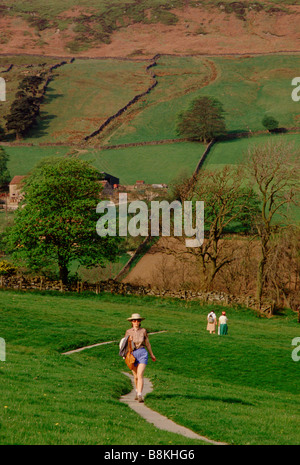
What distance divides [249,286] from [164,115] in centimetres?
13017

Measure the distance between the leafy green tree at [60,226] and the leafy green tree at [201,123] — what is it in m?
104

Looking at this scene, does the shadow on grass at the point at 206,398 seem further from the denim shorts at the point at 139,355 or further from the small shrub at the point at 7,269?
the small shrub at the point at 7,269

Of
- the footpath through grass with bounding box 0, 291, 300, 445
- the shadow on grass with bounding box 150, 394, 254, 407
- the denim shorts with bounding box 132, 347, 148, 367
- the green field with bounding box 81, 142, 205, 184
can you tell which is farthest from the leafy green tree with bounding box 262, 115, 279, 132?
the denim shorts with bounding box 132, 347, 148, 367

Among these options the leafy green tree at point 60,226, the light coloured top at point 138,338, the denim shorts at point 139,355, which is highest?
the leafy green tree at point 60,226

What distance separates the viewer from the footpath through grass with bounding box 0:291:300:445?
15.3 m

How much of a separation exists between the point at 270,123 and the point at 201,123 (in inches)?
781

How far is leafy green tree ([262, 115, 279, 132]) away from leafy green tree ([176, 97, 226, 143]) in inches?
481

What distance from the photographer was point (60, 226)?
59.1 metres

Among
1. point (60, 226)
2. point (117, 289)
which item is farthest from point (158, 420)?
point (60, 226)

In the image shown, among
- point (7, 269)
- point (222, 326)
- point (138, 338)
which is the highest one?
point (7, 269)

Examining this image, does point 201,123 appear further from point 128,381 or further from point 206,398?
point 206,398

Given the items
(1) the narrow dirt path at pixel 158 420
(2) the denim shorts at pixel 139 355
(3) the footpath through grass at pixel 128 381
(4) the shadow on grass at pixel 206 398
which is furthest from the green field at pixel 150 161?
(2) the denim shorts at pixel 139 355

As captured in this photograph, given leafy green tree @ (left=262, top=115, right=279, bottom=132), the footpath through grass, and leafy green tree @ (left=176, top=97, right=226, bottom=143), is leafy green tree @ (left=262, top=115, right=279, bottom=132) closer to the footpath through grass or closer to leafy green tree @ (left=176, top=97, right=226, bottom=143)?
leafy green tree @ (left=176, top=97, right=226, bottom=143)

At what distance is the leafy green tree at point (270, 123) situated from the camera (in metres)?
168
